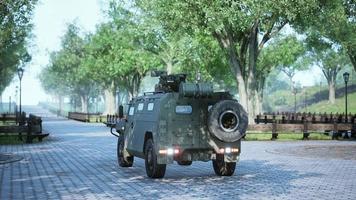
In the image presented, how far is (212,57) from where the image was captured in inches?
2126

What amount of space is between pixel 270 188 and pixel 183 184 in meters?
1.94

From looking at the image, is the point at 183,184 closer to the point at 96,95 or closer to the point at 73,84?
the point at 73,84

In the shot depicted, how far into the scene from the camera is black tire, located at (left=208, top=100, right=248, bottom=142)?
12688 mm

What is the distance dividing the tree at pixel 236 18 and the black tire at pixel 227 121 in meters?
14.4

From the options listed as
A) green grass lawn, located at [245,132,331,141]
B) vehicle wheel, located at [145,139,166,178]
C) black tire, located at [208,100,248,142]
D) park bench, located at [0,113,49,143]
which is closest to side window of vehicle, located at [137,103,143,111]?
vehicle wheel, located at [145,139,166,178]

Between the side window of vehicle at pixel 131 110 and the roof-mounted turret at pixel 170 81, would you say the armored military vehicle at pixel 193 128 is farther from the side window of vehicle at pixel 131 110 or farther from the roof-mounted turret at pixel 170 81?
the side window of vehicle at pixel 131 110

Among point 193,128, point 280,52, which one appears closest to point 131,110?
point 193,128

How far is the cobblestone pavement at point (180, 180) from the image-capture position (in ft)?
34.0

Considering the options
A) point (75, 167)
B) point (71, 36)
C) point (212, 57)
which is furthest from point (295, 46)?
point (75, 167)

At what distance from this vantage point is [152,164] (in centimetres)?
1286

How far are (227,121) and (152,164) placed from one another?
6.81ft

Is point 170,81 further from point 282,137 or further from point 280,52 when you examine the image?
point 280,52

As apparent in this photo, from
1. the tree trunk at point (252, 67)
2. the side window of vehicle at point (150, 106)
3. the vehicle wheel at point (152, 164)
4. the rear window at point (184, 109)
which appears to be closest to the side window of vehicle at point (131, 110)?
the side window of vehicle at point (150, 106)

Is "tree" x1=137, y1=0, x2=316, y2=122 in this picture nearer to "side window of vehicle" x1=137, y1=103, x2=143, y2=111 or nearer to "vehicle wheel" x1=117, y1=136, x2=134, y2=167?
"vehicle wheel" x1=117, y1=136, x2=134, y2=167
